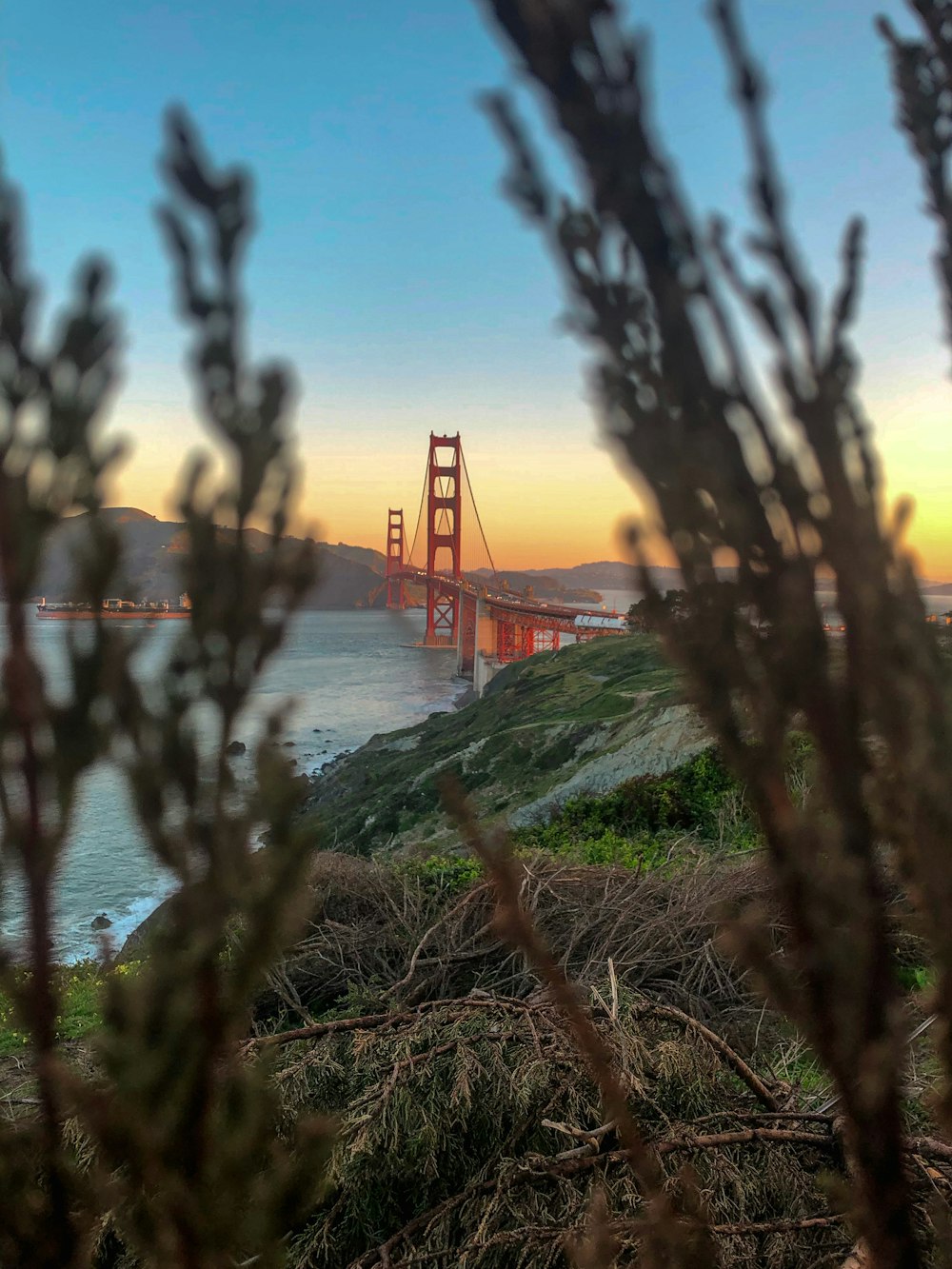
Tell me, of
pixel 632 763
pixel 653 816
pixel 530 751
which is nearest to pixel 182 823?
pixel 653 816

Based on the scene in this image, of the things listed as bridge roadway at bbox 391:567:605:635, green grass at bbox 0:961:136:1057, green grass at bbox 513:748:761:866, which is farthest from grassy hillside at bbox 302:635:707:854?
bridge roadway at bbox 391:567:605:635

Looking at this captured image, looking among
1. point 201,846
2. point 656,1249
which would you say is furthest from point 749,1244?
point 201,846

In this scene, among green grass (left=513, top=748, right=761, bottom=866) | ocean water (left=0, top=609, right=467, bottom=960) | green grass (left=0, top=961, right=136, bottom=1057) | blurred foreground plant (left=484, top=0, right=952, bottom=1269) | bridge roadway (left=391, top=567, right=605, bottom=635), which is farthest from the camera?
bridge roadway (left=391, top=567, right=605, bottom=635)

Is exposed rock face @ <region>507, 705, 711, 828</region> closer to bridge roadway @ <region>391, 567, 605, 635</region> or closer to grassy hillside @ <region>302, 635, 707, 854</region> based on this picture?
grassy hillside @ <region>302, 635, 707, 854</region>

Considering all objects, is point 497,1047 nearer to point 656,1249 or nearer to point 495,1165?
point 495,1165

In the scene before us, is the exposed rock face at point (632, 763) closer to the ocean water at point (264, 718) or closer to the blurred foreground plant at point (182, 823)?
the ocean water at point (264, 718)

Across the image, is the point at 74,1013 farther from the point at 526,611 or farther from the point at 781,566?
the point at 526,611
